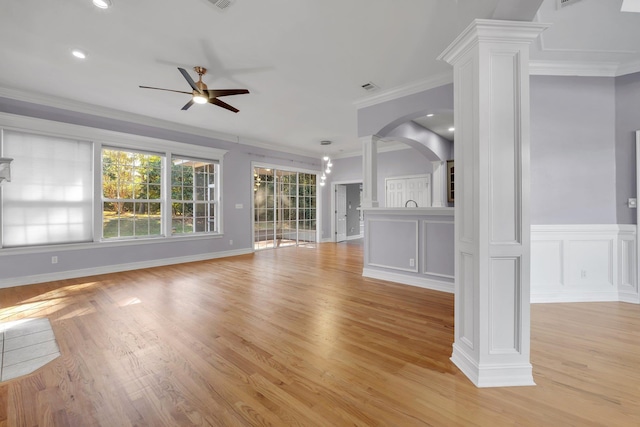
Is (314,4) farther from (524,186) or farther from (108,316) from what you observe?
(108,316)

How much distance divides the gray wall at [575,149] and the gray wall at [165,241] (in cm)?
589

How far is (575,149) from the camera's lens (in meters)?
3.21

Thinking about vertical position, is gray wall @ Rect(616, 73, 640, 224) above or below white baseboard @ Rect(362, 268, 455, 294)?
above

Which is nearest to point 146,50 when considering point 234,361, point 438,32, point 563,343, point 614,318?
point 438,32

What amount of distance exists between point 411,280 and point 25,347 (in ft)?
13.9

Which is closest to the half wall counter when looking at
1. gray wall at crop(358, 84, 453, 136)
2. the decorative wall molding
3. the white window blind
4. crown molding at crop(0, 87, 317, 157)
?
the decorative wall molding

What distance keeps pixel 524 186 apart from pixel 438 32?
1928 millimetres

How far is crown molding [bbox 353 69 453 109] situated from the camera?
3.64m

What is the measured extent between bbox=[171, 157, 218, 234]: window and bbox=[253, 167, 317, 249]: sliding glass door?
47.2 inches

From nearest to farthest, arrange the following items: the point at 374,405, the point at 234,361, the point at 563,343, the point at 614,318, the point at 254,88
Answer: the point at 374,405 < the point at 234,361 < the point at 563,343 < the point at 614,318 < the point at 254,88

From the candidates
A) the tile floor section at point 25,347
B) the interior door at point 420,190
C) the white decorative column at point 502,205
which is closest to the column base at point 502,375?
the white decorative column at point 502,205

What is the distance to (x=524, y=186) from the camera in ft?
5.77

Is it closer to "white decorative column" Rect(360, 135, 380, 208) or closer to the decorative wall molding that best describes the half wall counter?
"white decorative column" Rect(360, 135, 380, 208)

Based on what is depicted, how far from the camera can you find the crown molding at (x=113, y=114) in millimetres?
4082
